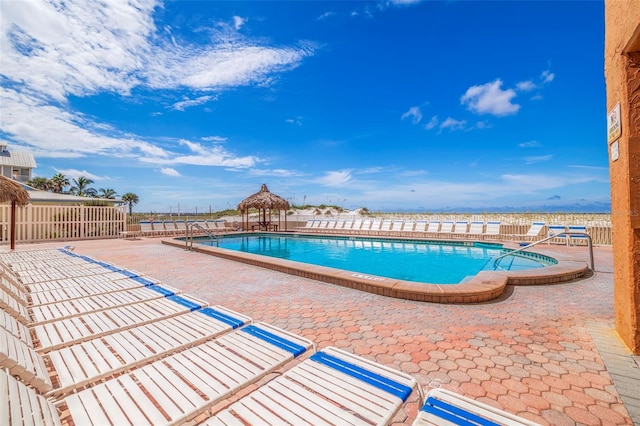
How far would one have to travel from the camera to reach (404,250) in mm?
11484

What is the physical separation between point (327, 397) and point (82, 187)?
61159 mm

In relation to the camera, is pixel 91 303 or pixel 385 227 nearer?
pixel 91 303

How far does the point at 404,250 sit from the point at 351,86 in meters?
17.0

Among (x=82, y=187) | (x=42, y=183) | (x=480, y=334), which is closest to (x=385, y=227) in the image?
(x=480, y=334)

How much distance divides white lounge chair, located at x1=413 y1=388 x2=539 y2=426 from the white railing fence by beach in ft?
56.5

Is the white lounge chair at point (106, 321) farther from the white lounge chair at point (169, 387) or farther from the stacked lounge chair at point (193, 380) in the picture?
the white lounge chair at point (169, 387)

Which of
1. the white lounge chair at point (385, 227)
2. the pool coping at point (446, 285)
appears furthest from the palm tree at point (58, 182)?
the pool coping at point (446, 285)

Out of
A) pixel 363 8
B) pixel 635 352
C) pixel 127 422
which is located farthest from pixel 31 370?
pixel 363 8

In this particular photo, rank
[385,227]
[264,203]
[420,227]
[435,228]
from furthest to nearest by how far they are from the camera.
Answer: [264,203] < [385,227] < [420,227] < [435,228]

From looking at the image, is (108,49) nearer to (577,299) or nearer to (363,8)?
(363,8)

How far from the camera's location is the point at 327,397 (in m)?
1.53

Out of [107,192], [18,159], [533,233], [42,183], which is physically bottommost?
[533,233]

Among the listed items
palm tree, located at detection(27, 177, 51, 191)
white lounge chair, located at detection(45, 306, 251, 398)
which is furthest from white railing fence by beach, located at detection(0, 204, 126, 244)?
palm tree, located at detection(27, 177, 51, 191)

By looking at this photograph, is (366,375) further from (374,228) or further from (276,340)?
(374,228)
